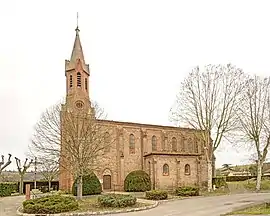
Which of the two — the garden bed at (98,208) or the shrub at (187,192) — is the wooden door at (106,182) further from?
the garden bed at (98,208)

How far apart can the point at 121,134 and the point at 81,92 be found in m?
7.52

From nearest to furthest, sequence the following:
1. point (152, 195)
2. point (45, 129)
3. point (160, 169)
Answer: point (152, 195)
point (45, 129)
point (160, 169)

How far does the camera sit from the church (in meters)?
47.9

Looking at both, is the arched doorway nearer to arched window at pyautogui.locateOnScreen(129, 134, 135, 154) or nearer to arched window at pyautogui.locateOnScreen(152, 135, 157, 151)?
arched window at pyautogui.locateOnScreen(129, 134, 135, 154)

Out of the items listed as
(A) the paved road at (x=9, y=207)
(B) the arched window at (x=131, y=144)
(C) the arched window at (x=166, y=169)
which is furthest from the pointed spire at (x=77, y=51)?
(A) the paved road at (x=9, y=207)

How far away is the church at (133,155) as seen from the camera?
4791 cm

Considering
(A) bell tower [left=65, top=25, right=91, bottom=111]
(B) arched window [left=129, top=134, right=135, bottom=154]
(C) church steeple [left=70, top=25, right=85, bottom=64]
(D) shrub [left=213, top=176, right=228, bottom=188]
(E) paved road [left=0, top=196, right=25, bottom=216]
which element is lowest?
(E) paved road [left=0, top=196, right=25, bottom=216]

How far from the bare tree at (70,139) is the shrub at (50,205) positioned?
21.0ft

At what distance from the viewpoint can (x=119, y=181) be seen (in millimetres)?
50500

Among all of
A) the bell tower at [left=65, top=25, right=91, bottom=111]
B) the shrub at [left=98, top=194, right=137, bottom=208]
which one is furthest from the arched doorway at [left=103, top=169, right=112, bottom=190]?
the shrub at [left=98, top=194, right=137, bottom=208]

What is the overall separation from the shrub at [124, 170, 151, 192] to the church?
1.35m

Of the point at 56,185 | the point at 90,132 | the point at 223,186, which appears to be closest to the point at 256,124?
the point at 223,186

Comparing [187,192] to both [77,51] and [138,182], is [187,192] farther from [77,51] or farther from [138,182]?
[77,51]

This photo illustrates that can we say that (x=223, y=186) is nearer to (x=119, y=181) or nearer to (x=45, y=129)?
(x=119, y=181)
